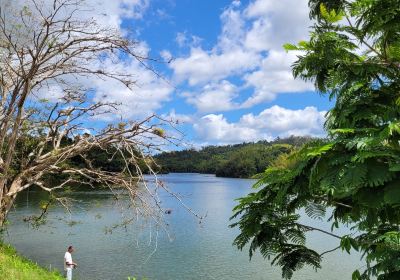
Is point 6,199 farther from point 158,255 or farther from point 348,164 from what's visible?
point 158,255

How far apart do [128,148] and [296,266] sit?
752cm

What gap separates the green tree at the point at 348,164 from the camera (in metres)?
2.35

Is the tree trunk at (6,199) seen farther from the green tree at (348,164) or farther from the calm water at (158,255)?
the green tree at (348,164)

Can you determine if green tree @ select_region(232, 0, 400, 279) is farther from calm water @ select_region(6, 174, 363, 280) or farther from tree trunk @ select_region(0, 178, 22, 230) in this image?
calm water @ select_region(6, 174, 363, 280)

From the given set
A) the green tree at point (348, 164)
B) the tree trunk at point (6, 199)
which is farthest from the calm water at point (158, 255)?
the green tree at point (348, 164)

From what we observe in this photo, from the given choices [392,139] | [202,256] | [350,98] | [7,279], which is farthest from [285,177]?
[202,256]

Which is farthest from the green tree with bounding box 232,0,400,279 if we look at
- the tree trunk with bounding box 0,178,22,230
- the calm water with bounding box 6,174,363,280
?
the calm water with bounding box 6,174,363,280

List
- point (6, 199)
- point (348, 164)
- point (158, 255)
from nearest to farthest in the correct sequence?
point (348, 164) → point (6, 199) → point (158, 255)

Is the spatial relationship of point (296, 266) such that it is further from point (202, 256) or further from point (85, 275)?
point (202, 256)

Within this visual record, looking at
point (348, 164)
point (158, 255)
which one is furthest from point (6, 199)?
point (158, 255)

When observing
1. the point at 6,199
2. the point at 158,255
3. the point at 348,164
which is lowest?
the point at 158,255

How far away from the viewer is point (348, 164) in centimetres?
234

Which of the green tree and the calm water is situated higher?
the green tree

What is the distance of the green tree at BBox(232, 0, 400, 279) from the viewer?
7.70ft
